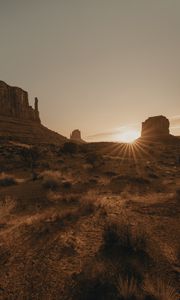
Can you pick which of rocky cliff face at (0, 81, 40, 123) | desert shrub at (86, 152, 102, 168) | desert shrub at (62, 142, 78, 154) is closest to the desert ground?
desert shrub at (86, 152, 102, 168)

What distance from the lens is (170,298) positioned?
117 inches

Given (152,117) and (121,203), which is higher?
(152,117)

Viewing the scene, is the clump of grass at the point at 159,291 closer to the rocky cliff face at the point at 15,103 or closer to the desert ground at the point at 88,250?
the desert ground at the point at 88,250

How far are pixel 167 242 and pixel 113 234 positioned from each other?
1.59 meters

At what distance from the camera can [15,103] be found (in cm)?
9338

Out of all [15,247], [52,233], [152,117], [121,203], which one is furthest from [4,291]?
[152,117]

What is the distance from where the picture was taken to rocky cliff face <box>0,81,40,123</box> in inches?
3462

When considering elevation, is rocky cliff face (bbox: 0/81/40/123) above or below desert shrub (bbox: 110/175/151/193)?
above

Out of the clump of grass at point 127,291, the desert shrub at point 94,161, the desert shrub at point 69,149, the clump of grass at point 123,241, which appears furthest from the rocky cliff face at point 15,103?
the clump of grass at point 127,291

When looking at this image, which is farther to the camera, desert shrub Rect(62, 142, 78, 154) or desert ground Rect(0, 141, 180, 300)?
desert shrub Rect(62, 142, 78, 154)

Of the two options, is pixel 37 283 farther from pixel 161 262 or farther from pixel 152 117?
pixel 152 117

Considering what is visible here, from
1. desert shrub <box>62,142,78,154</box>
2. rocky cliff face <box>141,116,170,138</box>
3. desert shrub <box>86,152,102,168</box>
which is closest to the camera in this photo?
desert shrub <box>86,152,102,168</box>

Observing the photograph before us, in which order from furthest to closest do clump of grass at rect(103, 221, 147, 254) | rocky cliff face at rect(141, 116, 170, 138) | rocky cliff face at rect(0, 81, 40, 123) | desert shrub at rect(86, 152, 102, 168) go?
rocky cliff face at rect(141, 116, 170, 138), rocky cliff face at rect(0, 81, 40, 123), desert shrub at rect(86, 152, 102, 168), clump of grass at rect(103, 221, 147, 254)

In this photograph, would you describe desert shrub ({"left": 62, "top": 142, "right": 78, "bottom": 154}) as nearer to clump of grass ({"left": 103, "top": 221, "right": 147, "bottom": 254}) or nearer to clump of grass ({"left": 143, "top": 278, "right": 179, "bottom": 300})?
clump of grass ({"left": 103, "top": 221, "right": 147, "bottom": 254})
